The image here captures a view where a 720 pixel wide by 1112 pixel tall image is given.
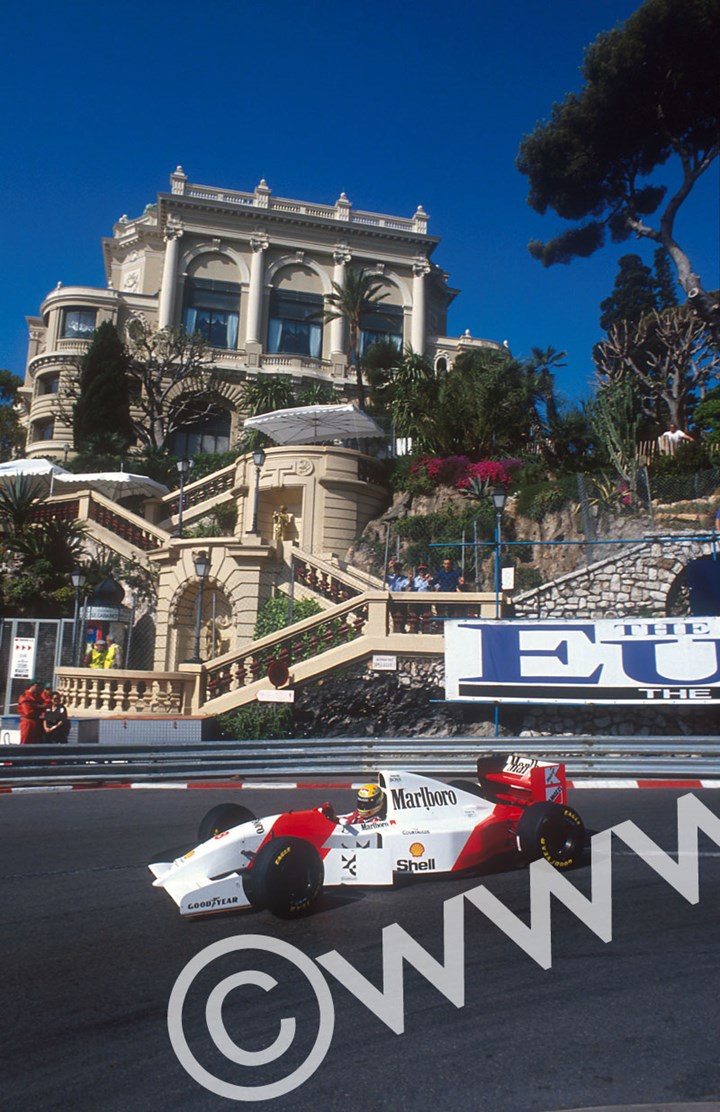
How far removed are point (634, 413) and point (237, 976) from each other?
2962 cm

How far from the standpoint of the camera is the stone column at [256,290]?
48.8m

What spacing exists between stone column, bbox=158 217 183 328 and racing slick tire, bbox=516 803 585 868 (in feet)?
145

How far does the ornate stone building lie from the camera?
47219 millimetres

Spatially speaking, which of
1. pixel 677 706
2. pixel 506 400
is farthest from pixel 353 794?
pixel 506 400

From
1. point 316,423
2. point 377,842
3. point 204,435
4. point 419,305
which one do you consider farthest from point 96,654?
point 419,305

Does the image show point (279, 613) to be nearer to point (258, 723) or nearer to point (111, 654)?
point (111, 654)

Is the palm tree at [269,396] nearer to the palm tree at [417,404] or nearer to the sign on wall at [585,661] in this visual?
the palm tree at [417,404]

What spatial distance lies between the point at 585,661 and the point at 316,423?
15.9 meters

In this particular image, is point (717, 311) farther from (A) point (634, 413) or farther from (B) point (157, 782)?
(B) point (157, 782)

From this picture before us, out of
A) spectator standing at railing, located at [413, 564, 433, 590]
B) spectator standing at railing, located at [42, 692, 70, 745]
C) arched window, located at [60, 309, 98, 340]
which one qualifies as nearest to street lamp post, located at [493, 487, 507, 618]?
spectator standing at railing, located at [413, 564, 433, 590]

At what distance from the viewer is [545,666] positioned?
625 inches

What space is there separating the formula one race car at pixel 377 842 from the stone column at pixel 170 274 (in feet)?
144

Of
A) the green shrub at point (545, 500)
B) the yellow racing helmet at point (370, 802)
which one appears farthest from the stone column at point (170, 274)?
A: the yellow racing helmet at point (370, 802)

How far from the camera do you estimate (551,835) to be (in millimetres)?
7598
